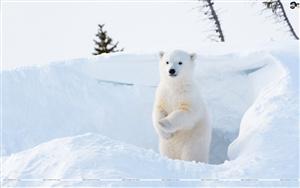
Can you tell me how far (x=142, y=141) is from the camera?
7.98m

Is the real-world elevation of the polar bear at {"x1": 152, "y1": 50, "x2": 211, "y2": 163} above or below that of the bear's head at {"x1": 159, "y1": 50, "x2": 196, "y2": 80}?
below

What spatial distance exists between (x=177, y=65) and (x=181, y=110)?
1.87 ft

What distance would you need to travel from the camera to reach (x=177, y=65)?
6496mm

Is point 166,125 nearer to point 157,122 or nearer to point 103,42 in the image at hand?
point 157,122

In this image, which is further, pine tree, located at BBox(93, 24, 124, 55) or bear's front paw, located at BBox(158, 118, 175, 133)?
pine tree, located at BBox(93, 24, 124, 55)

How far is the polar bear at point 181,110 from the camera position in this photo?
6270 millimetres

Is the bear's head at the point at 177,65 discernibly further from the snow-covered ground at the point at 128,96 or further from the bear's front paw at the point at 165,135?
the snow-covered ground at the point at 128,96

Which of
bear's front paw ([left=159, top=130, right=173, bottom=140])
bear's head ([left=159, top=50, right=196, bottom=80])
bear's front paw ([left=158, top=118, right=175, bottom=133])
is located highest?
bear's head ([left=159, top=50, right=196, bottom=80])

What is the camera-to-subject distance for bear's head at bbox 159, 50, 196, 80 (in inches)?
254

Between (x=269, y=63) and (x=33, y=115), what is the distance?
3.12m

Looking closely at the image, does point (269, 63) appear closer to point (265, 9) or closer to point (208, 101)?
point (208, 101)

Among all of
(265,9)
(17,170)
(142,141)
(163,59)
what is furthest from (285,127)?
(265,9)

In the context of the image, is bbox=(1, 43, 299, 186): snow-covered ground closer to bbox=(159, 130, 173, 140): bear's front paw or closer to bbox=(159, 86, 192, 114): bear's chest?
bbox=(159, 130, 173, 140): bear's front paw

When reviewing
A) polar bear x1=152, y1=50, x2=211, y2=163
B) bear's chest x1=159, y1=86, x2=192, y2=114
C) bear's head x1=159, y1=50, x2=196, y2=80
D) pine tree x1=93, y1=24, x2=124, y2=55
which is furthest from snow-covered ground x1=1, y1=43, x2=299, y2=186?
pine tree x1=93, y1=24, x2=124, y2=55
